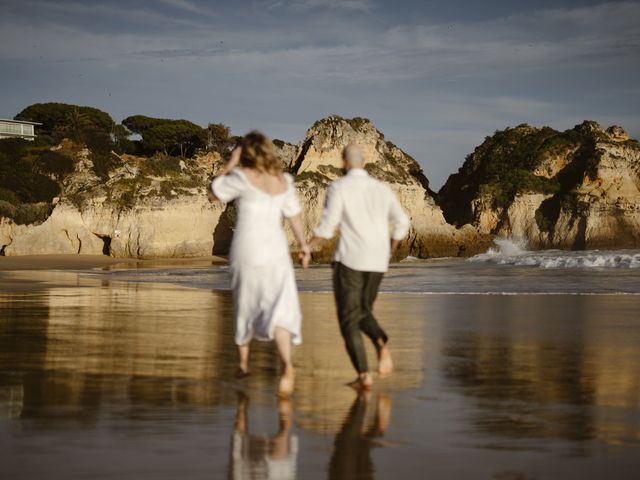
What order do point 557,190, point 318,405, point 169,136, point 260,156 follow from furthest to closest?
point 169,136
point 557,190
point 260,156
point 318,405

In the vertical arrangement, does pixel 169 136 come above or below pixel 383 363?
above

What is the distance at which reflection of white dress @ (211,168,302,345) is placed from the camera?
596 centimetres

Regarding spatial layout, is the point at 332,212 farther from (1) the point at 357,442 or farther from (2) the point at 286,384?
(1) the point at 357,442

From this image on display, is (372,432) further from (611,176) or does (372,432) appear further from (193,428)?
(611,176)

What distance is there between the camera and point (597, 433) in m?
4.62

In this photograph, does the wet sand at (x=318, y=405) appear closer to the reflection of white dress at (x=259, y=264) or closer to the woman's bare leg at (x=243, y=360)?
the woman's bare leg at (x=243, y=360)

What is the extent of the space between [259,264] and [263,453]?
6.73ft

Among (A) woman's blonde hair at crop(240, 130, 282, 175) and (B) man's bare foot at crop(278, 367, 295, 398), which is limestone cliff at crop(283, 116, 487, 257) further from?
(B) man's bare foot at crop(278, 367, 295, 398)

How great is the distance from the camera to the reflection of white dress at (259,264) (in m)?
5.96

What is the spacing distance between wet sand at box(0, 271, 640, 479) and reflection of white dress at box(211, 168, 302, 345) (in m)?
0.47

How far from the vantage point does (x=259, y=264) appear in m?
6.02

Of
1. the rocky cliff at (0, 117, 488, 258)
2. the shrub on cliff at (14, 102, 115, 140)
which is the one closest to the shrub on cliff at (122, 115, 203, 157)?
the shrub on cliff at (14, 102, 115, 140)

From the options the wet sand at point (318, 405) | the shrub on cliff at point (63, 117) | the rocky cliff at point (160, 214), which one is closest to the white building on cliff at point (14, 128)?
the shrub on cliff at point (63, 117)

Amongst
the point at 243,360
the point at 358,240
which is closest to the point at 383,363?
the point at 358,240
